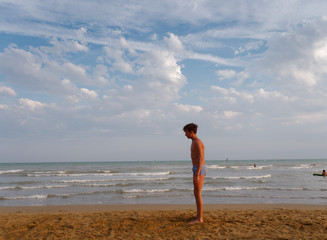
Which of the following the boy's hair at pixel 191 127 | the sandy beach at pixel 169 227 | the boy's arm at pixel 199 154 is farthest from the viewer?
the boy's hair at pixel 191 127

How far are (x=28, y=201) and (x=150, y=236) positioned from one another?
8.41 metres

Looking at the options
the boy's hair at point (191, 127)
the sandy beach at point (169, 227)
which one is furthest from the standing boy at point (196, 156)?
the sandy beach at point (169, 227)

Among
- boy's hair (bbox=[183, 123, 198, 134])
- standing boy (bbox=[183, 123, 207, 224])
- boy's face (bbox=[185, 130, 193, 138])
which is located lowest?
standing boy (bbox=[183, 123, 207, 224])

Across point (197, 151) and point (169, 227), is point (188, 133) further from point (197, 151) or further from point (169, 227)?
point (169, 227)

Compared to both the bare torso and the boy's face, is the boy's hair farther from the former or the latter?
the bare torso

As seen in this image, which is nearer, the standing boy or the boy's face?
the standing boy

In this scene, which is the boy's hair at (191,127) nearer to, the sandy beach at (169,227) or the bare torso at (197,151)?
the bare torso at (197,151)

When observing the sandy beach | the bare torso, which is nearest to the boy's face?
the bare torso

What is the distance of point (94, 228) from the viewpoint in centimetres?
533

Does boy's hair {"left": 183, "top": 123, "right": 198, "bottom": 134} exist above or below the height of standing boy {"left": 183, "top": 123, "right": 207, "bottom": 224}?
above

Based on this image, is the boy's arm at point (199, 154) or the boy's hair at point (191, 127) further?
the boy's hair at point (191, 127)

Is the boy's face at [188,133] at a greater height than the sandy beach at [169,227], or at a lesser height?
greater

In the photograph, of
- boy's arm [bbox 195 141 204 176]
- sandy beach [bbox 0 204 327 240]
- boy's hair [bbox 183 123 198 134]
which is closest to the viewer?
sandy beach [bbox 0 204 327 240]

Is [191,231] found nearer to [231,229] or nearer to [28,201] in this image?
[231,229]
